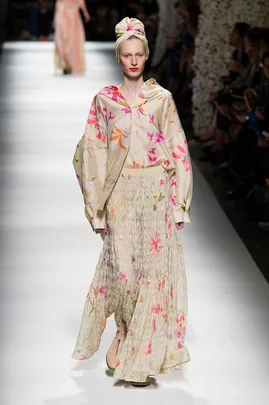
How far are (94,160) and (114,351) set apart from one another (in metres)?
0.74

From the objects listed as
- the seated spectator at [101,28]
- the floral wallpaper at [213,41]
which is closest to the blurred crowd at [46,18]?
the seated spectator at [101,28]

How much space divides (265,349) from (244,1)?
5.09m

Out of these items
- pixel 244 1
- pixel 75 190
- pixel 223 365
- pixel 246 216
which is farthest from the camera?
pixel 244 1

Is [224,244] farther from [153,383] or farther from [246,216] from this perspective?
[153,383]

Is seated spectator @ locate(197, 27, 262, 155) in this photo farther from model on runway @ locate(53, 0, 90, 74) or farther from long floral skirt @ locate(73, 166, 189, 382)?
model on runway @ locate(53, 0, 90, 74)

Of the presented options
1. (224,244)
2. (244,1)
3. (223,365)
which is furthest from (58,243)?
(244,1)

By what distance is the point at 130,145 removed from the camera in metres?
4.36

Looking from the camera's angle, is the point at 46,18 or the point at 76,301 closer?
the point at 76,301

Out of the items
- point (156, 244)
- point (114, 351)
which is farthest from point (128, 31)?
point (114, 351)

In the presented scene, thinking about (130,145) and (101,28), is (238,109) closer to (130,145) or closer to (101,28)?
(130,145)

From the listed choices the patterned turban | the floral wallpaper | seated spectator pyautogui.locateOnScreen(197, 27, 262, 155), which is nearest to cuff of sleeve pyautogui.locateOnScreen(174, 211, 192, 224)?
the patterned turban

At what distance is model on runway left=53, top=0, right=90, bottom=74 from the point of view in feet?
48.8

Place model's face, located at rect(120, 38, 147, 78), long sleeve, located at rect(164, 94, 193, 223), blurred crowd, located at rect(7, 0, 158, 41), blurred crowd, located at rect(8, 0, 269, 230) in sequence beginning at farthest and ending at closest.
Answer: blurred crowd, located at rect(7, 0, 158, 41), blurred crowd, located at rect(8, 0, 269, 230), long sleeve, located at rect(164, 94, 193, 223), model's face, located at rect(120, 38, 147, 78)

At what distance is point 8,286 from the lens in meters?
5.81
